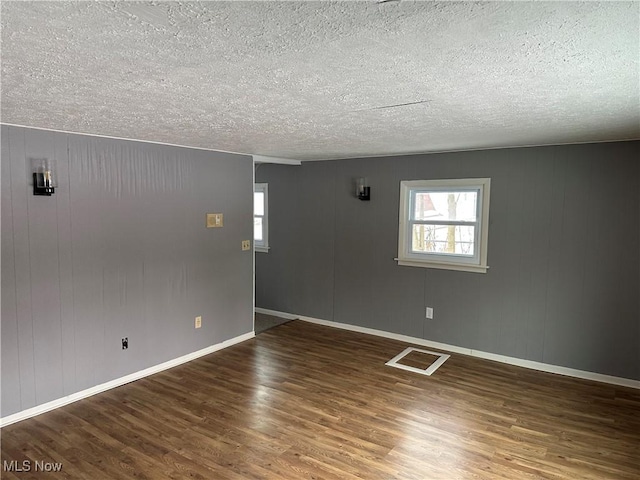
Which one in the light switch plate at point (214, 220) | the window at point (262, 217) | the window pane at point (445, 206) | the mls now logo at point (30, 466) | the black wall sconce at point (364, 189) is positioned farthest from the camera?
the window at point (262, 217)

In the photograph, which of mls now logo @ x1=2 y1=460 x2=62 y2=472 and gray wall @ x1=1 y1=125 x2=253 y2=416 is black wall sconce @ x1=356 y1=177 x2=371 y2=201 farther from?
mls now logo @ x1=2 y1=460 x2=62 y2=472

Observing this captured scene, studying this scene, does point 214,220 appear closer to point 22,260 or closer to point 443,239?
point 22,260

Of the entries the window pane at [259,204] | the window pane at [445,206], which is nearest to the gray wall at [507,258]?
the window pane at [445,206]

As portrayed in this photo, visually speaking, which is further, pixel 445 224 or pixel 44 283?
pixel 445 224

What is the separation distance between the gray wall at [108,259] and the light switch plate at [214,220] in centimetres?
6

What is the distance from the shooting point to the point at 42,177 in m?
3.12

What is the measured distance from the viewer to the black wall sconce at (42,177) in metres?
3.10

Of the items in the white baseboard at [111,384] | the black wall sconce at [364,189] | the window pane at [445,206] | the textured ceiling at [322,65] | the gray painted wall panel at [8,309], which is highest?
the textured ceiling at [322,65]

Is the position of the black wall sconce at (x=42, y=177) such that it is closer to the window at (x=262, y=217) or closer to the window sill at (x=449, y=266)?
the window at (x=262, y=217)

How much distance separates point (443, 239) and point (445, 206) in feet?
1.22

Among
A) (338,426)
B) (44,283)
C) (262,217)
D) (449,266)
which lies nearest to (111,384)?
(44,283)

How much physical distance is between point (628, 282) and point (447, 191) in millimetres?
1856

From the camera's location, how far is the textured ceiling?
1260mm

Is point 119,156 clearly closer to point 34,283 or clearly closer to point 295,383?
point 34,283
